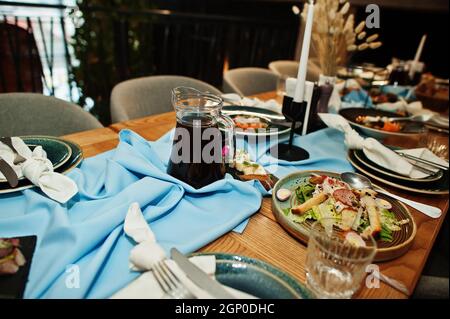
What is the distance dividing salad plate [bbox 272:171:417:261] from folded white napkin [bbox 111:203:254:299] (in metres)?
0.20

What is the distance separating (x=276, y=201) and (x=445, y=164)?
613 millimetres

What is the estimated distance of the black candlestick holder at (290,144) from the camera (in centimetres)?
89

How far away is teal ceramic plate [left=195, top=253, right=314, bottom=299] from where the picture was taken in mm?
435

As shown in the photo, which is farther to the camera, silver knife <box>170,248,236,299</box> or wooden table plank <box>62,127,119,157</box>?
wooden table plank <box>62,127,119,157</box>

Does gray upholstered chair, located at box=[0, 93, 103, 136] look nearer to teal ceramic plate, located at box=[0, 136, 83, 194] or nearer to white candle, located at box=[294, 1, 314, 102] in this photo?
teal ceramic plate, located at box=[0, 136, 83, 194]

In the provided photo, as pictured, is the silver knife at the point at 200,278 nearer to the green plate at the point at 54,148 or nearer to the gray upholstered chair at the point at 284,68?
the green plate at the point at 54,148

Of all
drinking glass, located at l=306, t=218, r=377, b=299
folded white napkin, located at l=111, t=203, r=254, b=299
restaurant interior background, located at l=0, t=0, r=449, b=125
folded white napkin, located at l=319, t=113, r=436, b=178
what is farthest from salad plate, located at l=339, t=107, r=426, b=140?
restaurant interior background, located at l=0, t=0, r=449, b=125

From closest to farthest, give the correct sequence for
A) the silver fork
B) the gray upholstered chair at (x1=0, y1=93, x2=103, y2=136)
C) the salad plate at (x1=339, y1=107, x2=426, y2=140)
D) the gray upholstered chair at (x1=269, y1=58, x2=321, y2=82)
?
1. the silver fork
2. the gray upholstered chair at (x1=0, y1=93, x2=103, y2=136)
3. the salad plate at (x1=339, y1=107, x2=426, y2=140)
4. the gray upholstered chair at (x1=269, y1=58, x2=321, y2=82)

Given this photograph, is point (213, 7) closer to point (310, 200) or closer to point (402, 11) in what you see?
point (402, 11)

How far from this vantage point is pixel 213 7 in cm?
514

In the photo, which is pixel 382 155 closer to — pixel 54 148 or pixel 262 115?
pixel 262 115

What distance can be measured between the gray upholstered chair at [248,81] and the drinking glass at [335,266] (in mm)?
1340

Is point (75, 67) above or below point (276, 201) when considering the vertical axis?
below

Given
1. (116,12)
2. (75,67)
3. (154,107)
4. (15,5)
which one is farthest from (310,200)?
(75,67)
